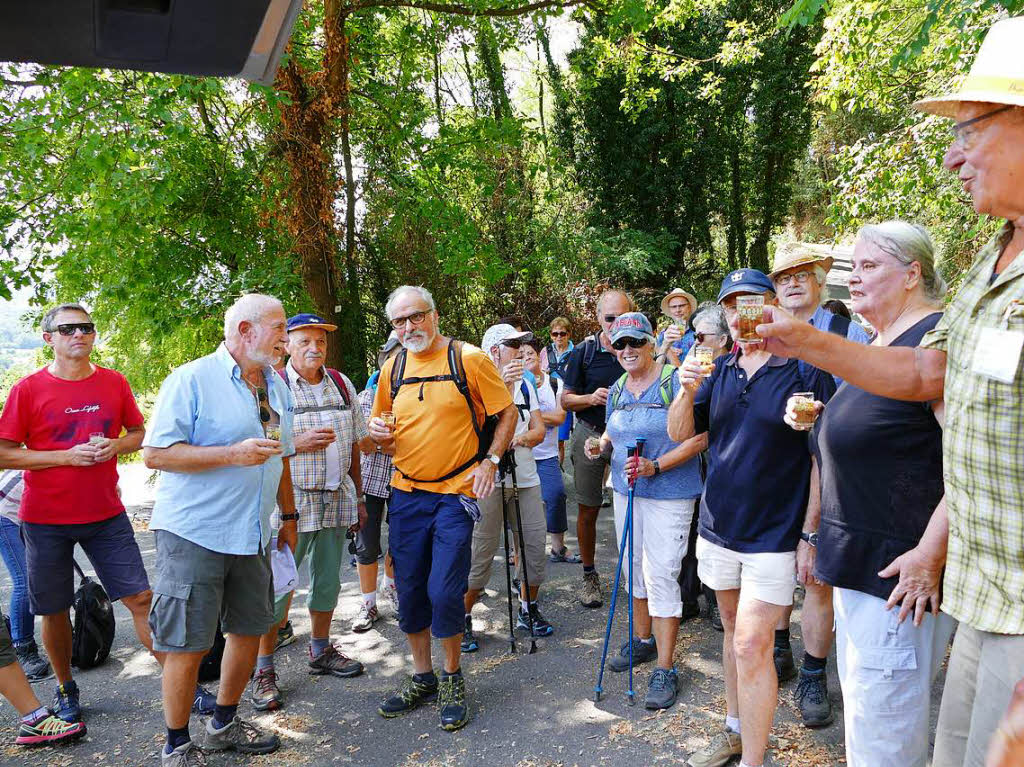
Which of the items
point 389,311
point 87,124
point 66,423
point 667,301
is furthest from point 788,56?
point 66,423

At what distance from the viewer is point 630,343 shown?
453cm

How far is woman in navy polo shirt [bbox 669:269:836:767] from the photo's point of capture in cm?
313

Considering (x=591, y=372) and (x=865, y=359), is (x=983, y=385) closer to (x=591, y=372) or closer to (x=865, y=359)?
(x=865, y=359)

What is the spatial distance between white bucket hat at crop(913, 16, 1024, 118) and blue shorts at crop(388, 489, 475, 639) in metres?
3.10

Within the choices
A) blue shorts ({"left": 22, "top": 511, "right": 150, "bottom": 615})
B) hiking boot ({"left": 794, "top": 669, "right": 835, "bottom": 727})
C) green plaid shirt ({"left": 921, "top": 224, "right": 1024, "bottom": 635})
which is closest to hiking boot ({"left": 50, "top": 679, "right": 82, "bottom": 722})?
blue shorts ({"left": 22, "top": 511, "right": 150, "bottom": 615})

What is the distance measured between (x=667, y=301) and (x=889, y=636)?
250 inches

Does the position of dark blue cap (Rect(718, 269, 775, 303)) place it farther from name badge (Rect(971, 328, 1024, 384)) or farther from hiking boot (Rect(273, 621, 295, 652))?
hiking boot (Rect(273, 621, 295, 652))

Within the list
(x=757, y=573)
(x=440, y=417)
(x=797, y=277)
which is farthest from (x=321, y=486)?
(x=797, y=277)

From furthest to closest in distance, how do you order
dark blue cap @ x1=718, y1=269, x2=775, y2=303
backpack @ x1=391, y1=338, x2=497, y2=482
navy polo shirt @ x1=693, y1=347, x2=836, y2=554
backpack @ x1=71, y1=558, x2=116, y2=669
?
backpack @ x1=71, y1=558, x2=116, y2=669
backpack @ x1=391, y1=338, x2=497, y2=482
dark blue cap @ x1=718, y1=269, x2=775, y2=303
navy polo shirt @ x1=693, y1=347, x2=836, y2=554

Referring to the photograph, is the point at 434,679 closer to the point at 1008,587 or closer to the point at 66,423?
the point at 66,423

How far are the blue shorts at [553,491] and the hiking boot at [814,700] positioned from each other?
2772 millimetres

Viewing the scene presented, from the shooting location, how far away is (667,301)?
331 inches

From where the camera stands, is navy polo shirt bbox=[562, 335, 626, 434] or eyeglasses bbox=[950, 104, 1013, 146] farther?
navy polo shirt bbox=[562, 335, 626, 434]

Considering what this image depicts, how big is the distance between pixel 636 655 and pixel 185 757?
2620 millimetres
